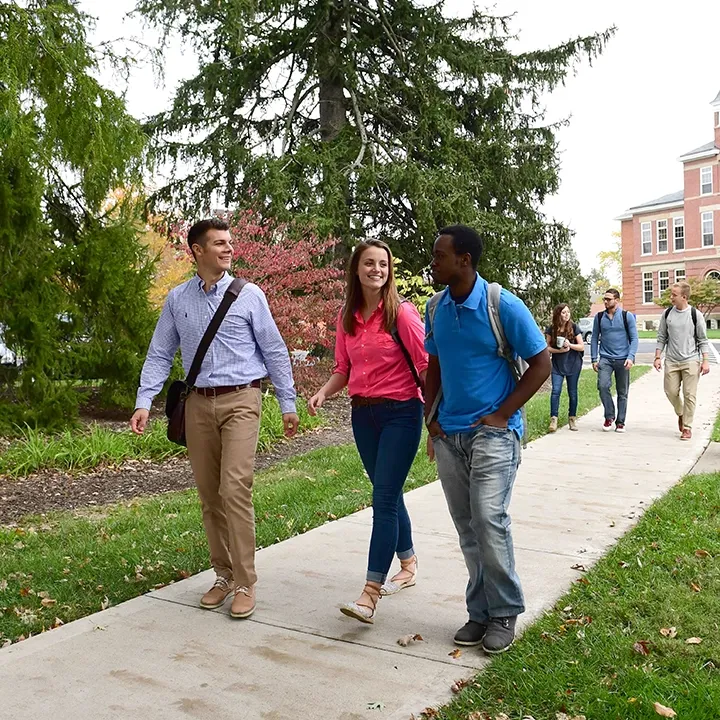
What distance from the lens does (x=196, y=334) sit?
4.52 meters

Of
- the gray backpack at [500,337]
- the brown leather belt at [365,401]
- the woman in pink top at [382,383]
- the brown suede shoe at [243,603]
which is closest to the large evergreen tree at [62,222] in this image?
the woman in pink top at [382,383]

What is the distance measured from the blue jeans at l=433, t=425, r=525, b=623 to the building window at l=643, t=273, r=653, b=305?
64257 mm

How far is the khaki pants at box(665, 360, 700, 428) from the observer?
11.0 metres

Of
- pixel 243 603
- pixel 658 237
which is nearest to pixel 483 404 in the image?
pixel 243 603

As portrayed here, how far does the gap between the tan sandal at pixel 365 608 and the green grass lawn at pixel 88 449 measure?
6.20 meters

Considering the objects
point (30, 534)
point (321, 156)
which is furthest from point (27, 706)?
point (321, 156)

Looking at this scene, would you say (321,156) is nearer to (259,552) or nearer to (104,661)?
(259,552)

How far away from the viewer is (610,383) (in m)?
11.9

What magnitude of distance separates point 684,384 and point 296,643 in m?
8.51

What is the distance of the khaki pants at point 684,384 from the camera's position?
10961mm

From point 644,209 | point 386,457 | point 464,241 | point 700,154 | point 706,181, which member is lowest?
point 386,457

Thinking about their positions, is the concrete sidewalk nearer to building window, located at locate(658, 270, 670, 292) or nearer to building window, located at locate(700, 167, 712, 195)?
building window, located at locate(700, 167, 712, 195)

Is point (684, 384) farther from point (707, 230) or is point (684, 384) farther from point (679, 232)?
point (679, 232)

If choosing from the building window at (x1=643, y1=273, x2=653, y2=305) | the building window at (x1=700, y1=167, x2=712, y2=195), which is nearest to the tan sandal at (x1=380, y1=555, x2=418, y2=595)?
the building window at (x1=700, y1=167, x2=712, y2=195)
